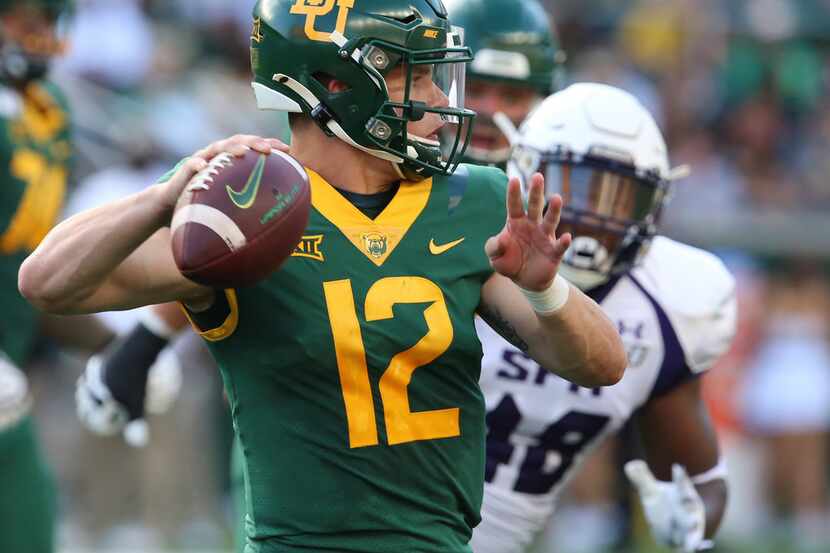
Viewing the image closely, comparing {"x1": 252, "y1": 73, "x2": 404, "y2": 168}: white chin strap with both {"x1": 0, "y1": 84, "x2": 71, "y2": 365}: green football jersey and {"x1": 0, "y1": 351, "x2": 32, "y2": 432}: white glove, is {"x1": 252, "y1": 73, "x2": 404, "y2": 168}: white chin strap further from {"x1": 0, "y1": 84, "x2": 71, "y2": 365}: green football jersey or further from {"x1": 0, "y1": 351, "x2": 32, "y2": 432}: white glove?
{"x1": 0, "y1": 84, "x2": 71, "y2": 365}: green football jersey

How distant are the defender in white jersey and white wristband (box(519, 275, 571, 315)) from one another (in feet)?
3.42

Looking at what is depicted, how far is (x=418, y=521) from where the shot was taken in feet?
9.77

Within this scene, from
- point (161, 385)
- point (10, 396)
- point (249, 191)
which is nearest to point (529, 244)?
point (249, 191)

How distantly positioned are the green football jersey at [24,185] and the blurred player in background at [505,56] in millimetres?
1510

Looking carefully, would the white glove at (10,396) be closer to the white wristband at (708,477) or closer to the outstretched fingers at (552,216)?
the white wristband at (708,477)

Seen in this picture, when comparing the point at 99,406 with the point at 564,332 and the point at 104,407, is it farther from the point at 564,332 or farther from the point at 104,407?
the point at 564,332

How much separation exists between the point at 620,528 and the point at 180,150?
3.17m

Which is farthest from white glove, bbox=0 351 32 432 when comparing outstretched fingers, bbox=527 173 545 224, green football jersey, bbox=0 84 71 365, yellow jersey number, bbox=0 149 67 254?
outstretched fingers, bbox=527 173 545 224

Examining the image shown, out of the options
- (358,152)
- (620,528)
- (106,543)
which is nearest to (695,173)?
(620,528)

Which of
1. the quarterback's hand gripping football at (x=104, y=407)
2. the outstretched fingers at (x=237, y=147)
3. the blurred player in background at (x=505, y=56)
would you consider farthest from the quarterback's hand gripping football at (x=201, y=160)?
the blurred player in background at (x=505, y=56)

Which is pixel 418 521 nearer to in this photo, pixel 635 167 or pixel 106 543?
pixel 635 167

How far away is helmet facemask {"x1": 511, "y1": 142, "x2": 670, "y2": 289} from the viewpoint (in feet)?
12.9

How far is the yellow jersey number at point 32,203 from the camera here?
17.0ft

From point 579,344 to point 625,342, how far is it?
1.12m
